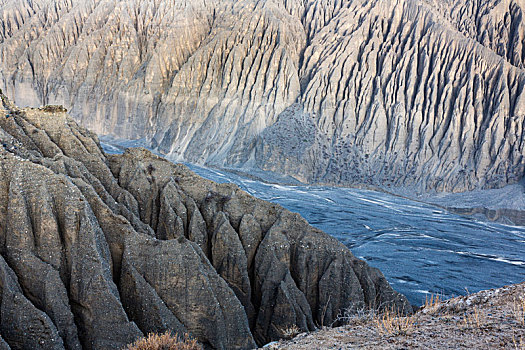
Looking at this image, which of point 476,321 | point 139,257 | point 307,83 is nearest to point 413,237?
point 139,257

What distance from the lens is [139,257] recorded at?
1066cm

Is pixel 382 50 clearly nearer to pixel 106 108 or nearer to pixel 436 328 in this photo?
pixel 106 108

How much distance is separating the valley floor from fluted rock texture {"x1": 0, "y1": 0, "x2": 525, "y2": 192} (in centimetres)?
4561

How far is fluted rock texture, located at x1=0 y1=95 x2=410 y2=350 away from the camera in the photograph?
8.98m

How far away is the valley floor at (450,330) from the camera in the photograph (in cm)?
573

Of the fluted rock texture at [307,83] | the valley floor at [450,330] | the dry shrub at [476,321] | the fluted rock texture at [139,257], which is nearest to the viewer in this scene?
the valley floor at [450,330]

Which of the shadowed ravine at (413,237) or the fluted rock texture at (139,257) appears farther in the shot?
the shadowed ravine at (413,237)

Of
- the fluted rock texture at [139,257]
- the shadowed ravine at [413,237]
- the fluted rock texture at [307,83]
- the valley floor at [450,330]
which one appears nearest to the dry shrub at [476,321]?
the valley floor at [450,330]

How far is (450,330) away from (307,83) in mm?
55592

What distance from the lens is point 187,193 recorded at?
51.5 ft

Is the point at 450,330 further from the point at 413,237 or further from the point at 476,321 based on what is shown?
the point at 413,237

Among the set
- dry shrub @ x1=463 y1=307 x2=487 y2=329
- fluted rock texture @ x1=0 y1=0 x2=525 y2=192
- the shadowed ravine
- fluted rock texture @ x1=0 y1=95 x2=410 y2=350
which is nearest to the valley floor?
dry shrub @ x1=463 y1=307 x2=487 y2=329

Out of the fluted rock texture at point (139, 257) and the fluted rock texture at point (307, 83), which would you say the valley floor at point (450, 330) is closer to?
the fluted rock texture at point (139, 257)

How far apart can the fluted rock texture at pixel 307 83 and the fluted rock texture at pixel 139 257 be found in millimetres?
38526
